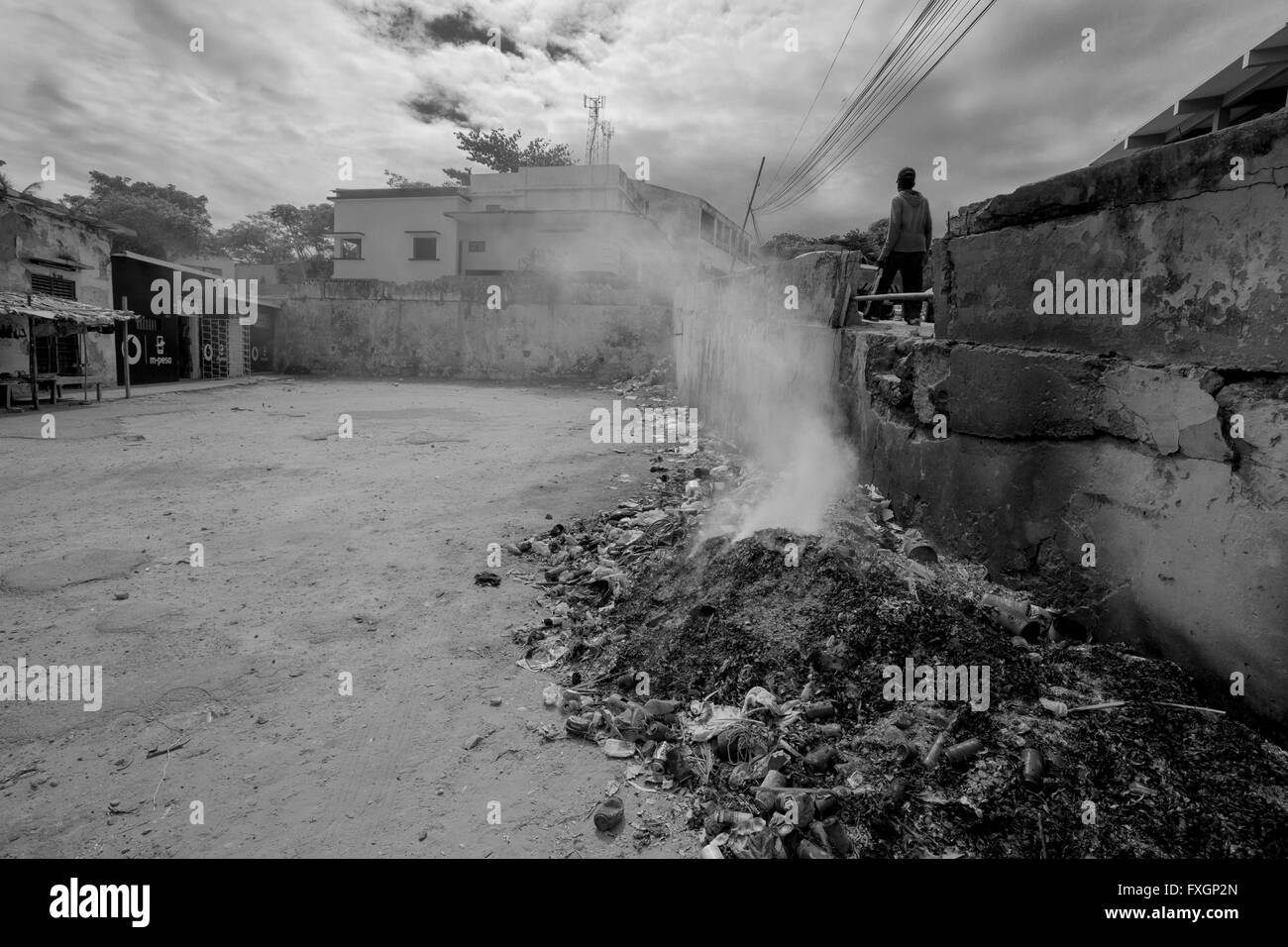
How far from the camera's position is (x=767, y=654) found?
114 inches

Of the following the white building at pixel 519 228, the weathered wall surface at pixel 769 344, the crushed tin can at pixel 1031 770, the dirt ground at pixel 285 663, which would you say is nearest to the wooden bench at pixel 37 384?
the dirt ground at pixel 285 663

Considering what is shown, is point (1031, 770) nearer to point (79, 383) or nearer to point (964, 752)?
point (964, 752)

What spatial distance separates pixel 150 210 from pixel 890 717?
35000 mm

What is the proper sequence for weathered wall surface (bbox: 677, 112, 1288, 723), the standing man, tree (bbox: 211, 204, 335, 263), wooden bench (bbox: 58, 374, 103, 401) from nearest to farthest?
1. weathered wall surface (bbox: 677, 112, 1288, 723)
2. the standing man
3. wooden bench (bbox: 58, 374, 103, 401)
4. tree (bbox: 211, 204, 335, 263)

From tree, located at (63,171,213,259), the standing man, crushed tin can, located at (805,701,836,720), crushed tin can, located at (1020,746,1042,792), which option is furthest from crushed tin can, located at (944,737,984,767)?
tree, located at (63,171,213,259)

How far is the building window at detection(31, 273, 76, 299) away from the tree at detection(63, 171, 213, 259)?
13.1m

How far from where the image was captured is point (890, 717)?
2.48 metres

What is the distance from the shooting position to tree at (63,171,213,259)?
27172 mm

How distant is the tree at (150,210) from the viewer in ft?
89.1

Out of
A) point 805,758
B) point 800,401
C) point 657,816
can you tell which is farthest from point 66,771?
point 800,401

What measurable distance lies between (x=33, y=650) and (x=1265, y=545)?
5.09 m

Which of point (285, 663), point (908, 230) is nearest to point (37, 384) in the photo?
point (285, 663)

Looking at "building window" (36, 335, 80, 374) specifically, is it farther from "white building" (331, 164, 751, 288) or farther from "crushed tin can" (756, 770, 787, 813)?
"crushed tin can" (756, 770, 787, 813)
